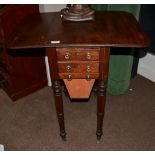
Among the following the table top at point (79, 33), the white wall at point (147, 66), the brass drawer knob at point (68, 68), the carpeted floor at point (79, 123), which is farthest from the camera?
the white wall at point (147, 66)

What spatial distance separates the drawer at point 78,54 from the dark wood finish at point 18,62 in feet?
1.94

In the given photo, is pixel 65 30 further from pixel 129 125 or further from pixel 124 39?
pixel 129 125

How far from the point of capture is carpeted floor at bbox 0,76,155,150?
1665 millimetres

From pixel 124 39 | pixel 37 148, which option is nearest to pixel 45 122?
pixel 37 148

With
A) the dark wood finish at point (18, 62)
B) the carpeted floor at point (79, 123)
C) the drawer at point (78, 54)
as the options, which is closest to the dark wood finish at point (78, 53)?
the drawer at point (78, 54)

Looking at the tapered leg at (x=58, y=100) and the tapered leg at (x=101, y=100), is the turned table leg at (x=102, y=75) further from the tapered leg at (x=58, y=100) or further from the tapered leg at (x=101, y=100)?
the tapered leg at (x=58, y=100)

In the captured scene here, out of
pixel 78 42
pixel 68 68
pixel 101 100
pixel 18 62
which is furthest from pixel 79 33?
pixel 18 62

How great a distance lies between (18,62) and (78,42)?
34.9 inches

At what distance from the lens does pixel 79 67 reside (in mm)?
1333

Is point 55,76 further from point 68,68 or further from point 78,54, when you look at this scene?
point 78,54

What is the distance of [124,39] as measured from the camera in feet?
4.08

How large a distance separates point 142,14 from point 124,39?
0.90 meters

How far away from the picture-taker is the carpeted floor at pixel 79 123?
65.5 inches

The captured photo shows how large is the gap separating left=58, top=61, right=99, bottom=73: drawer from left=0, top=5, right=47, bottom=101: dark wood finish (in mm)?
608
